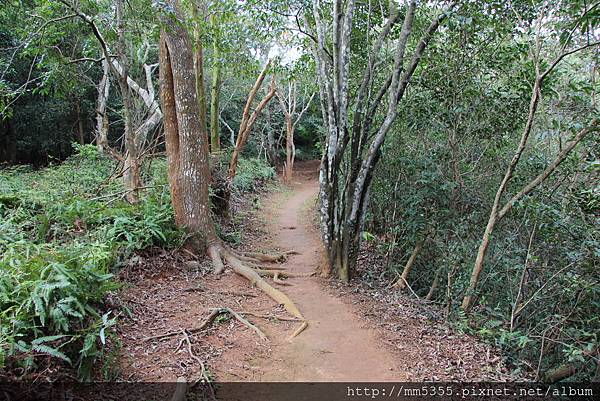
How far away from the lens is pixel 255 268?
712 cm

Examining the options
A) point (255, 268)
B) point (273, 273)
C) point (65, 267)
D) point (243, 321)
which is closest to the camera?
point (65, 267)

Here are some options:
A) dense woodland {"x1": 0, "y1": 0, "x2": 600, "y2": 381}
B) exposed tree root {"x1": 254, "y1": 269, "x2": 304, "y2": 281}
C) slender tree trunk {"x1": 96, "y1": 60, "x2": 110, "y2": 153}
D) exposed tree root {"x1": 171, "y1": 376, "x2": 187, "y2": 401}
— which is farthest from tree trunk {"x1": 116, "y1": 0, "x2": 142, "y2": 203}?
exposed tree root {"x1": 171, "y1": 376, "x2": 187, "y2": 401}

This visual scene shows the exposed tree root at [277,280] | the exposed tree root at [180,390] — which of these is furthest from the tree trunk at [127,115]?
the exposed tree root at [180,390]

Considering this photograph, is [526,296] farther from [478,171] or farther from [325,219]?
[325,219]

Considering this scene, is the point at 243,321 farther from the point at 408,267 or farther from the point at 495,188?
the point at 495,188

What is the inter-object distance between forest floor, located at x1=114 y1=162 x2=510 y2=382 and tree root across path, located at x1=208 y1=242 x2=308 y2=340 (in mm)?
129

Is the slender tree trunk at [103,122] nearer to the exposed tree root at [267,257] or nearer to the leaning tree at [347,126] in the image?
the exposed tree root at [267,257]

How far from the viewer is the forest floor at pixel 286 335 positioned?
13.2ft

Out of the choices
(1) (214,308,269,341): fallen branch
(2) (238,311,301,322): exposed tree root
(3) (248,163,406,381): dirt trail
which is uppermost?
(1) (214,308,269,341): fallen branch

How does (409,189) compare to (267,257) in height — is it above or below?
above

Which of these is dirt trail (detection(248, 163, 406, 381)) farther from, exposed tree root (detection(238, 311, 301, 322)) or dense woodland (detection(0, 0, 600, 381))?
Answer: dense woodland (detection(0, 0, 600, 381))

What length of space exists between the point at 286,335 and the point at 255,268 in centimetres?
240

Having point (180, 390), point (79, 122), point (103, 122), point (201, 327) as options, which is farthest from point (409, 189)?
point (79, 122)

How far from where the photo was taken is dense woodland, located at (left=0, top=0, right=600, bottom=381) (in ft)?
14.2
